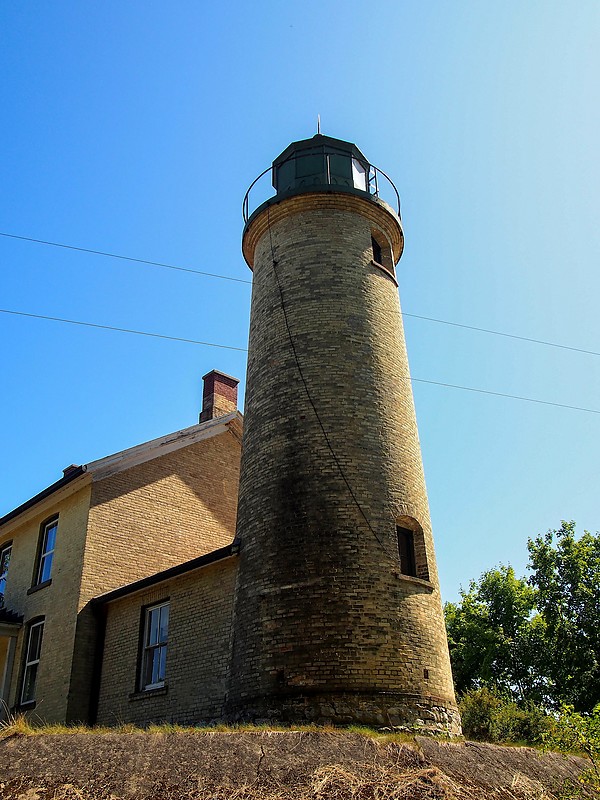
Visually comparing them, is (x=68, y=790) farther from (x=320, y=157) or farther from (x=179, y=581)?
(x=320, y=157)

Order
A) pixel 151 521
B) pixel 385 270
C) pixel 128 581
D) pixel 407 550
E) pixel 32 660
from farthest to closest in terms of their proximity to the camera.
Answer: pixel 151 521 < pixel 32 660 < pixel 128 581 < pixel 385 270 < pixel 407 550

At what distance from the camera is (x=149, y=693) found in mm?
14219

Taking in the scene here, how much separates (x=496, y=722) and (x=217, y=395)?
39.7 feet

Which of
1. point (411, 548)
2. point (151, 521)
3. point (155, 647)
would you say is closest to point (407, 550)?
point (411, 548)

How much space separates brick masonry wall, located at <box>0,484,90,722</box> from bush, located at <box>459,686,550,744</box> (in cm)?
853

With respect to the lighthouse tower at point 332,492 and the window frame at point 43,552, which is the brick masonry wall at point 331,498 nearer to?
the lighthouse tower at point 332,492

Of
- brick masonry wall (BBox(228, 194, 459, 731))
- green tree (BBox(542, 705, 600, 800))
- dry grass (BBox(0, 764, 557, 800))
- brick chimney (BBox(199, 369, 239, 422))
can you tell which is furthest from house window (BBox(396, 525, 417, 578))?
brick chimney (BBox(199, 369, 239, 422))

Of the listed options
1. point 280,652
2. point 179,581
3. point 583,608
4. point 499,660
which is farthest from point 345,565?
point 499,660

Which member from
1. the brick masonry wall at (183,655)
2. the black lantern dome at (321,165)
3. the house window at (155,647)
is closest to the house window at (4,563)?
the brick masonry wall at (183,655)

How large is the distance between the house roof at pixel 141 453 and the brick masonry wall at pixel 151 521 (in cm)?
19

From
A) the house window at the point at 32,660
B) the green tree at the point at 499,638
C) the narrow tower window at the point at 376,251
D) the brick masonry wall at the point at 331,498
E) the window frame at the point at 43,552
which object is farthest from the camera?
the green tree at the point at 499,638

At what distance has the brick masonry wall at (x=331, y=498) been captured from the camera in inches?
434

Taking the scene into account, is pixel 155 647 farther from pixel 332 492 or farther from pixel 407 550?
pixel 407 550

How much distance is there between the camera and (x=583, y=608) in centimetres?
2322
